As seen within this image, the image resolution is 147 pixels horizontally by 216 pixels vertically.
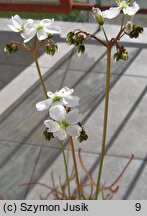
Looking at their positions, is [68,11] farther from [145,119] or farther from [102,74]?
[145,119]

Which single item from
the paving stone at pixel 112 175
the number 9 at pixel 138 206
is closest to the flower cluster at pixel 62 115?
the number 9 at pixel 138 206

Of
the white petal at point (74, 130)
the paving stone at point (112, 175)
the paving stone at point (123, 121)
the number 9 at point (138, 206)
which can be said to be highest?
the paving stone at point (123, 121)

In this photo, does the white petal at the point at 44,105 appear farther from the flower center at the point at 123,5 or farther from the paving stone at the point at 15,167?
the paving stone at the point at 15,167

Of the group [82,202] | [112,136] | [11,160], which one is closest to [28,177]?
[11,160]

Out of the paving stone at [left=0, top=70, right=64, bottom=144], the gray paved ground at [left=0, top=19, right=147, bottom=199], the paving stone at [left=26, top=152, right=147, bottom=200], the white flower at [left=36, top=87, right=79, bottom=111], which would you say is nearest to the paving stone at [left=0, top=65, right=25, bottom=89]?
the gray paved ground at [left=0, top=19, right=147, bottom=199]

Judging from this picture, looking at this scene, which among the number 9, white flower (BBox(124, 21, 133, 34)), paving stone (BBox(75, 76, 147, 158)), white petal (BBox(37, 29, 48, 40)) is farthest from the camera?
paving stone (BBox(75, 76, 147, 158))

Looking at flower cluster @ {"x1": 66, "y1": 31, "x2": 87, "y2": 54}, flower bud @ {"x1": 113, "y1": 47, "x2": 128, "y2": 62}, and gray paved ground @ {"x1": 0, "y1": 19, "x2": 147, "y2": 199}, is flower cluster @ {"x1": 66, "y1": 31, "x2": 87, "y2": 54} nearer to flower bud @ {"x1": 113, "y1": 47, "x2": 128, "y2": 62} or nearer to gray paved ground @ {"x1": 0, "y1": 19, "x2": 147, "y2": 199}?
flower bud @ {"x1": 113, "y1": 47, "x2": 128, "y2": 62}
